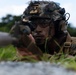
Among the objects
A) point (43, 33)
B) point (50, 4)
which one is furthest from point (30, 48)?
point (50, 4)

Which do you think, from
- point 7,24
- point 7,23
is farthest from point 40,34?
point 7,23

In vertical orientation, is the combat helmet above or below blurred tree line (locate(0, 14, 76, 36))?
above

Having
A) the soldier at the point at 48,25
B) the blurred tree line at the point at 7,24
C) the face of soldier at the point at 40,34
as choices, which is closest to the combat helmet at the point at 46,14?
the soldier at the point at 48,25

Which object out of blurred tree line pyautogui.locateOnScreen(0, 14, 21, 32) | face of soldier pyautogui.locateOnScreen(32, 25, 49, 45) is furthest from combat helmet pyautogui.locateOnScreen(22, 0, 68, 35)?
blurred tree line pyautogui.locateOnScreen(0, 14, 21, 32)

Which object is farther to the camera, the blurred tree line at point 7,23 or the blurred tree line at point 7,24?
the blurred tree line at point 7,23

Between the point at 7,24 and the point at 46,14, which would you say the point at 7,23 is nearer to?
the point at 7,24

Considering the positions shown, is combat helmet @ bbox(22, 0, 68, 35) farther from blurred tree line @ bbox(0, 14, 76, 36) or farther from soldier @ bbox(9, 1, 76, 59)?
blurred tree line @ bbox(0, 14, 76, 36)

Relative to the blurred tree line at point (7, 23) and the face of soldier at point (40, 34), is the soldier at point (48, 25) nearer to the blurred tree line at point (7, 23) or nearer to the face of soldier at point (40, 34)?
the face of soldier at point (40, 34)

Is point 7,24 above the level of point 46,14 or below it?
below

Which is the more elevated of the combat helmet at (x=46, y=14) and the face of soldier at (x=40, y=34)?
the combat helmet at (x=46, y=14)

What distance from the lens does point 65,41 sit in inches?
213

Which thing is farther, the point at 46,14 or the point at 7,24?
the point at 7,24

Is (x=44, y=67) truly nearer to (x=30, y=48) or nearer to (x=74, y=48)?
(x=30, y=48)

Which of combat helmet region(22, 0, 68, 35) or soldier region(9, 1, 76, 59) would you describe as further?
combat helmet region(22, 0, 68, 35)
